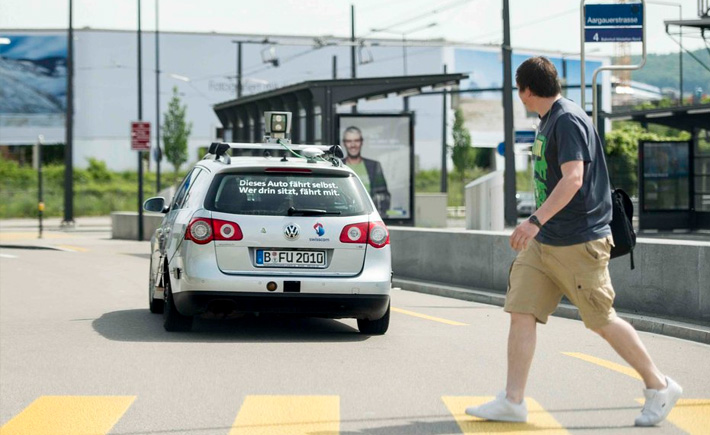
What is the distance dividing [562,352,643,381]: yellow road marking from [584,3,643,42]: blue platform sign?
23.0ft

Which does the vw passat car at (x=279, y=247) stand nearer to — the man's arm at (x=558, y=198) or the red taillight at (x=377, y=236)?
the red taillight at (x=377, y=236)

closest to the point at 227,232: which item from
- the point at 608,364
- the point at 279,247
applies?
the point at 279,247

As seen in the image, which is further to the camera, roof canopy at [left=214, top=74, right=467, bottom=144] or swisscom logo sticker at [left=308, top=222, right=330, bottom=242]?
roof canopy at [left=214, top=74, right=467, bottom=144]

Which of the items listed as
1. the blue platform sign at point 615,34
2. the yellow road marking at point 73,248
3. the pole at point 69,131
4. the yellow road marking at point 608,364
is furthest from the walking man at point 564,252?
the pole at point 69,131

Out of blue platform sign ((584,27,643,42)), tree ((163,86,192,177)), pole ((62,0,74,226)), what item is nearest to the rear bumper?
blue platform sign ((584,27,643,42))

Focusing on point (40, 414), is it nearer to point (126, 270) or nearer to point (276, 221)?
point (276, 221)

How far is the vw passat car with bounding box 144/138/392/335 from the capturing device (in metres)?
10.2

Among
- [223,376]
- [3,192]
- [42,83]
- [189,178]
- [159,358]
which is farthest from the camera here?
[42,83]

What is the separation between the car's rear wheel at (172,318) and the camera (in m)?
10.7

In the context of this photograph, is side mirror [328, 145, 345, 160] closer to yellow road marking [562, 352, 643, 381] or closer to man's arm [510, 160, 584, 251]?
yellow road marking [562, 352, 643, 381]

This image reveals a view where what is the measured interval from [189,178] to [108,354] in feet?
9.33

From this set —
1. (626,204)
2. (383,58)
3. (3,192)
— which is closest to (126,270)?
(626,204)

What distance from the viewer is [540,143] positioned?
6660mm

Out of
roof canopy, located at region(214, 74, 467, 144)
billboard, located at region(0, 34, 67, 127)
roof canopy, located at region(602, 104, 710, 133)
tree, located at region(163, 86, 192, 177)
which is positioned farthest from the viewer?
billboard, located at region(0, 34, 67, 127)
